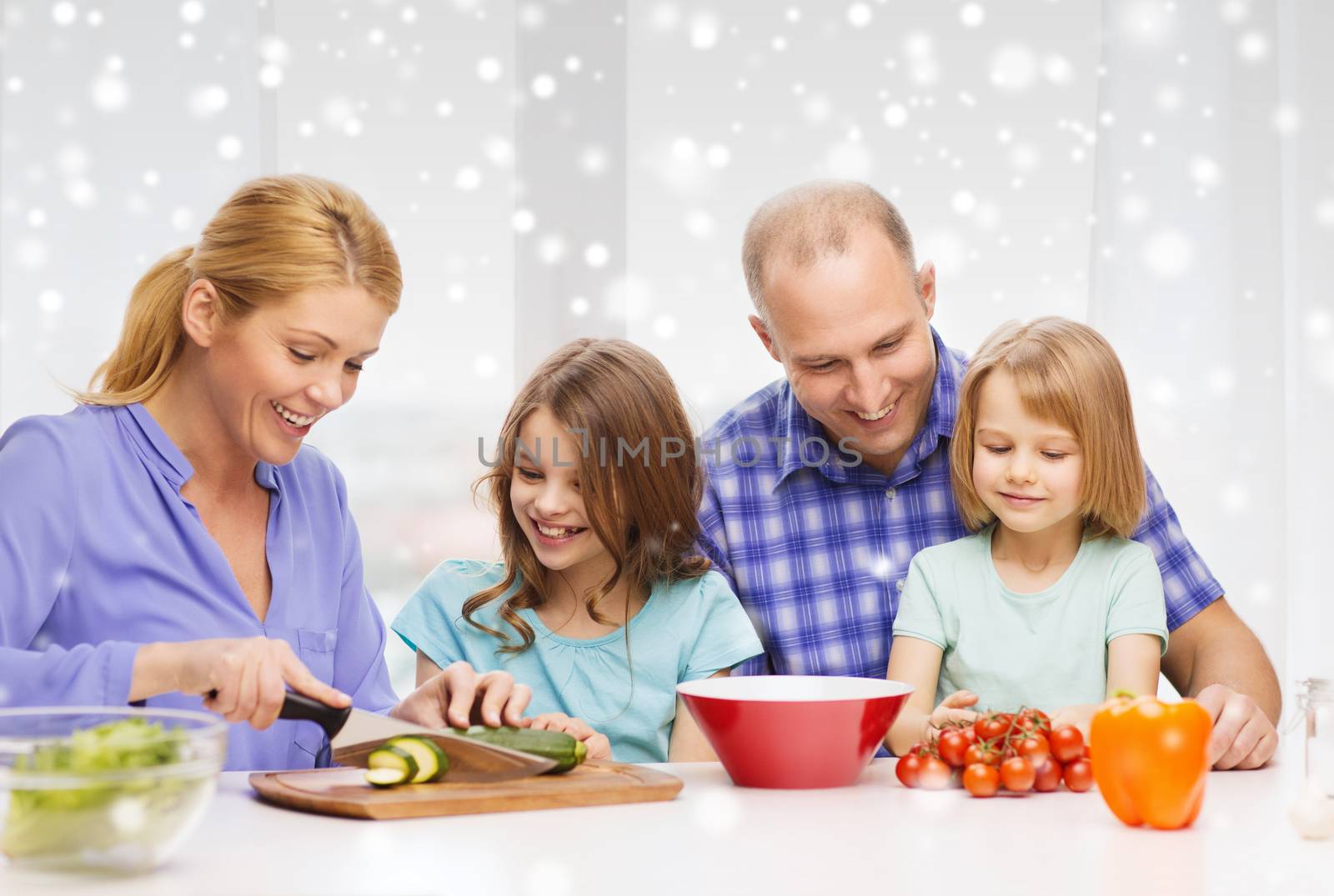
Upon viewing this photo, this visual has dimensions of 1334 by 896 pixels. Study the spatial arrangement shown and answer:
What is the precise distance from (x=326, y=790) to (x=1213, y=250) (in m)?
2.20

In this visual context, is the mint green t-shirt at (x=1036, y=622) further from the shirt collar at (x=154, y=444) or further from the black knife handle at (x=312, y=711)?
the shirt collar at (x=154, y=444)

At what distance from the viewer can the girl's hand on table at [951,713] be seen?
1328mm

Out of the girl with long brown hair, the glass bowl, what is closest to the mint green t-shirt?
the girl with long brown hair

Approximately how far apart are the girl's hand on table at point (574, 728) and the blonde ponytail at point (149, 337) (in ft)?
2.19

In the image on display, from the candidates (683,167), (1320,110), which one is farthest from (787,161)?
(1320,110)

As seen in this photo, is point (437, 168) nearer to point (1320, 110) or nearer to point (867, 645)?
point (867, 645)

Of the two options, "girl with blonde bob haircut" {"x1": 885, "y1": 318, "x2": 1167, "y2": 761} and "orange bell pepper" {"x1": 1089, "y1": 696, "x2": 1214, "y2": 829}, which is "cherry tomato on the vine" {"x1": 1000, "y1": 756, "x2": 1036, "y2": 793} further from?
"girl with blonde bob haircut" {"x1": 885, "y1": 318, "x2": 1167, "y2": 761}

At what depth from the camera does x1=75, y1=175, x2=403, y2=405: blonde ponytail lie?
59.4 inches

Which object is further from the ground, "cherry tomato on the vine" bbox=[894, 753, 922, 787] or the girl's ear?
the girl's ear

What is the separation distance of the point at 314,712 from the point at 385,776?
0.09 m

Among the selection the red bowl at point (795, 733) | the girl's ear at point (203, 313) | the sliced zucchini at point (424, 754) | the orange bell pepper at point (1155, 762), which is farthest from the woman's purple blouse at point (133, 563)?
the orange bell pepper at point (1155, 762)

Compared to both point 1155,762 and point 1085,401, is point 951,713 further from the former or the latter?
point 1085,401

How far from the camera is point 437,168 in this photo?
2.57 metres

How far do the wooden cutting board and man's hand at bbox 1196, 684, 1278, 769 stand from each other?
632 millimetres
